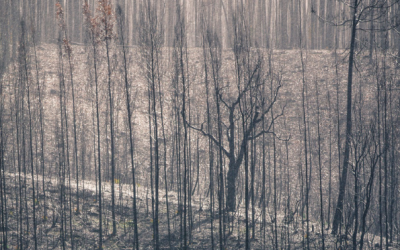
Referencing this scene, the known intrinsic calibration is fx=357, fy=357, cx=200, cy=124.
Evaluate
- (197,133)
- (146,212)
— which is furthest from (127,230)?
(197,133)

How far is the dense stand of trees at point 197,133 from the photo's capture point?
15.4 metres

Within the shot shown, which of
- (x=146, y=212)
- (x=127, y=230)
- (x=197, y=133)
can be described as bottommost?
(x=127, y=230)

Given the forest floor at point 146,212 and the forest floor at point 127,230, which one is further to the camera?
the forest floor at point 146,212

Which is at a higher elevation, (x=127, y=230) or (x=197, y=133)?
(x=197, y=133)

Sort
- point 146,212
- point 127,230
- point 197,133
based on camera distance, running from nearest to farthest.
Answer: point 127,230 → point 146,212 → point 197,133

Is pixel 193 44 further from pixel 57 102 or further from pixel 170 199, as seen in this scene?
pixel 170 199

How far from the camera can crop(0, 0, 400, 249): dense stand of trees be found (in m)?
15.4

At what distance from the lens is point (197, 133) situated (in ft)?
108

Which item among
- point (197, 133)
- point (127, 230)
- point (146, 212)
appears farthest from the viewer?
point (197, 133)

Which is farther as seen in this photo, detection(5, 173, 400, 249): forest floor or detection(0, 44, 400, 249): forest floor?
detection(0, 44, 400, 249): forest floor

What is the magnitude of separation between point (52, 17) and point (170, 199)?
3859cm

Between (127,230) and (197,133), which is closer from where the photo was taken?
(127,230)

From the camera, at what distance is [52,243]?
50.7ft

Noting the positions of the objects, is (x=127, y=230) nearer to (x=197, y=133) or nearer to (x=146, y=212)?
(x=146, y=212)
